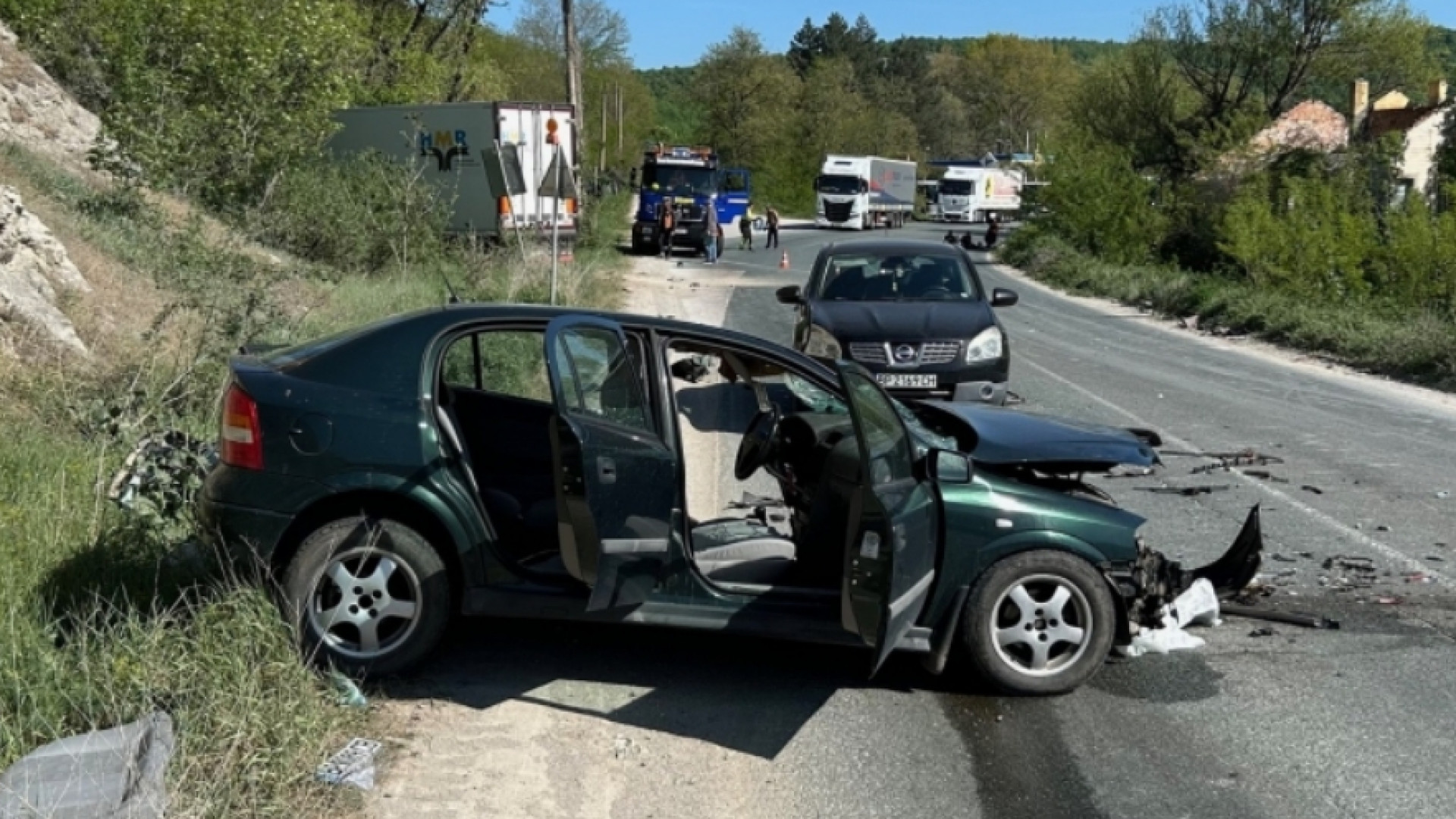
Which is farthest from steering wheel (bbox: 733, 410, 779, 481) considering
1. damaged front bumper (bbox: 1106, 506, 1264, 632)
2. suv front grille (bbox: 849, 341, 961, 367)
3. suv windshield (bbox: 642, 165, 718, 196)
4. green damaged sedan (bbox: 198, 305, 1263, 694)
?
suv windshield (bbox: 642, 165, 718, 196)

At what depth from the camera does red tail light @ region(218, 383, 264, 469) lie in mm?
5637

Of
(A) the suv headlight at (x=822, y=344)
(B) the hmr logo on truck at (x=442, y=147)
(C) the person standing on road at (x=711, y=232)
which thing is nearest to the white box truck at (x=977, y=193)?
(C) the person standing on road at (x=711, y=232)

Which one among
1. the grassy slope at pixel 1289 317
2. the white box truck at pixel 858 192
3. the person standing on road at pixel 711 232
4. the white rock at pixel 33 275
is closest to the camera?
the white rock at pixel 33 275

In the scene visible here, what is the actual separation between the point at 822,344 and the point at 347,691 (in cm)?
780

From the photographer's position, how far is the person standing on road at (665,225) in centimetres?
4388

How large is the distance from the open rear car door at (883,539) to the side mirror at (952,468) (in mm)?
152

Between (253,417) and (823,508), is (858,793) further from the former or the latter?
(253,417)

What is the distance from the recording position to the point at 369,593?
5.63m

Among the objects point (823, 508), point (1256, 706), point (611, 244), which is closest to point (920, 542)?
point (823, 508)

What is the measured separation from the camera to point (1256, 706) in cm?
584

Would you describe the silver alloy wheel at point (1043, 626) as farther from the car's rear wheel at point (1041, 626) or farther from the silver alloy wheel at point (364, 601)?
the silver alloy wheel at point (364, 601)

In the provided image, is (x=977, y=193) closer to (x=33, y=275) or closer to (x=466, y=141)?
(x=466, y=141)

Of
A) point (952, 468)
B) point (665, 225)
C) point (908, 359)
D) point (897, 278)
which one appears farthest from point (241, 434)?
point (665, 225)

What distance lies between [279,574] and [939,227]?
7165 cm
